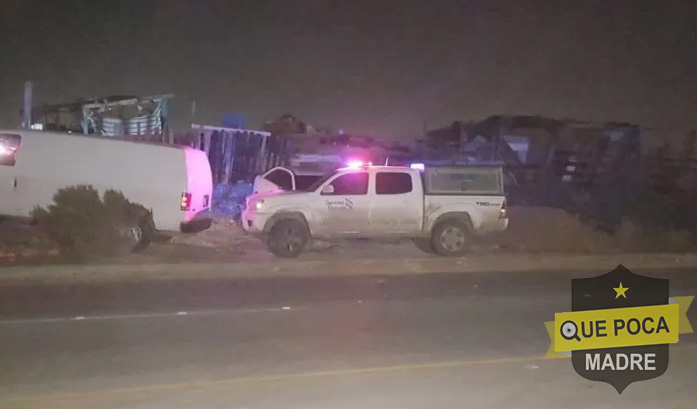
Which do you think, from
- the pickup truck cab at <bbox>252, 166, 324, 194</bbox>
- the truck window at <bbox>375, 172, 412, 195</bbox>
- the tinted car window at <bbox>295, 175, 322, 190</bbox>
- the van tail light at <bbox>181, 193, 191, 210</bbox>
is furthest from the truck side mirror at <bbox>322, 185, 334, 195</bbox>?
the tinted car window at <bbox>295, 175, 322, 190</bbox>

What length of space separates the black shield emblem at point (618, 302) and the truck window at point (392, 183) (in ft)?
13.9

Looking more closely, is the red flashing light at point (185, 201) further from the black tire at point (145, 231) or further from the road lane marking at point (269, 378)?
the road lane marking at point (269, 378)

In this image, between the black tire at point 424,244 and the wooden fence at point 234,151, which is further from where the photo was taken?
the wooden fence at point 234,151

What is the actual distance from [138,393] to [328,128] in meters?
29.3

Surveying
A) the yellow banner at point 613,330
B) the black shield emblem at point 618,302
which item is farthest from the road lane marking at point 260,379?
the black shield emblem at point 618,302

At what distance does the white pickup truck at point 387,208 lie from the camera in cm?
1717

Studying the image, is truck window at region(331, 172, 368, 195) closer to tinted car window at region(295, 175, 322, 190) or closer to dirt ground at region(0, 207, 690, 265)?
dirt ground at region(0, 207, 690, 265)

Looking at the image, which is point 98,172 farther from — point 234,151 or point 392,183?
point 234,151

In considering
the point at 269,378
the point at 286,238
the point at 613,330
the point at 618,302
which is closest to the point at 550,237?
the point at 286,238

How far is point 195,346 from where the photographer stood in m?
8.89

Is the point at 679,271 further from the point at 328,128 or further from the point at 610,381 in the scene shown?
the point at 328,128

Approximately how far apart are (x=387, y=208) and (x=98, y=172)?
5.68 meters

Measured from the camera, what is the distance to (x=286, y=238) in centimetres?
1708

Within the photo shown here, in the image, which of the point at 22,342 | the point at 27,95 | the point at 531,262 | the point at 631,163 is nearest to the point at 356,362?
the point at 22,342
